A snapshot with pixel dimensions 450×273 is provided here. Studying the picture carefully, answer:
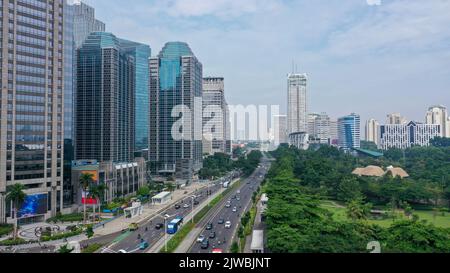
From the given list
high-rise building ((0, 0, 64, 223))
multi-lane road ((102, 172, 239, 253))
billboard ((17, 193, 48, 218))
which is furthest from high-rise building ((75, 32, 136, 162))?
billboard ((17, 193, 48, 218))

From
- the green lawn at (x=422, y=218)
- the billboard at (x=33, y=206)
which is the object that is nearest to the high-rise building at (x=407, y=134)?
the green lawn at (x=422, y=218)

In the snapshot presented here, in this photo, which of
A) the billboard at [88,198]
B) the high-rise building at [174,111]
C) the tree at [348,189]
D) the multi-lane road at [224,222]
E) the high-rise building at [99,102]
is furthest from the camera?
the high-rise building at [174,111]

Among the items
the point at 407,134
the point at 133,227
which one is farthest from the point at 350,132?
the point at 133,227

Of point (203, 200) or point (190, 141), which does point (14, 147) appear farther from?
point (190, 141)

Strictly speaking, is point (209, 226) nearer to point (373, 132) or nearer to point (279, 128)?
point (279, 128)

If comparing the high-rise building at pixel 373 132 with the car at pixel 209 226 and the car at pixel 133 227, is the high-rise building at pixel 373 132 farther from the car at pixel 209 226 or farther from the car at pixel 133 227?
the car at pixel 133 227

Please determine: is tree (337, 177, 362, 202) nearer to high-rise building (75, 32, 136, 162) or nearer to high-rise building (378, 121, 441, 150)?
high-rise building (75, 32, 136, 162)
